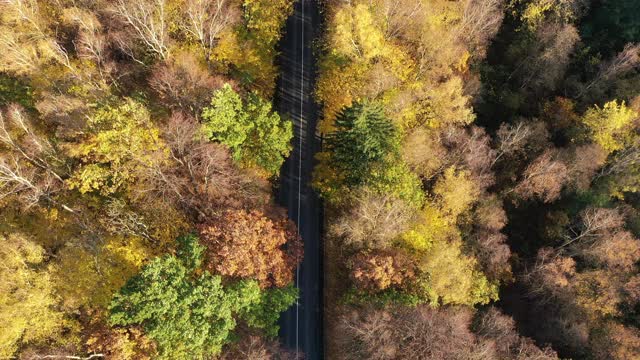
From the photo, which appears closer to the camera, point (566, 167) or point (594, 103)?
point (566, 167)

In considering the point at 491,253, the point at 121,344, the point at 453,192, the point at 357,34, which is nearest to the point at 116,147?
the point at 121,344

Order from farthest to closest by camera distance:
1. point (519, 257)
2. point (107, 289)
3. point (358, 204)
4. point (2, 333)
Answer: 1. point (519, 257)
2. point (358, 204)
3. point (107, 289)
4. point (2, 333)

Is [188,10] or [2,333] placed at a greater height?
[188,10]

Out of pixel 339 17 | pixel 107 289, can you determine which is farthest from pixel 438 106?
pixel 107 289

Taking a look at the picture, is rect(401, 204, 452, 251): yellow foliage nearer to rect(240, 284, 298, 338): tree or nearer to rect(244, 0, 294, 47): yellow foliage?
rect(240, 284, 298, 338): tree

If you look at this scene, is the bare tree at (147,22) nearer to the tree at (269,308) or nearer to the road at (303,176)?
the road at (303,176)

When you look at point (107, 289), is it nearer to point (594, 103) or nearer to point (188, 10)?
point (188, 10)
